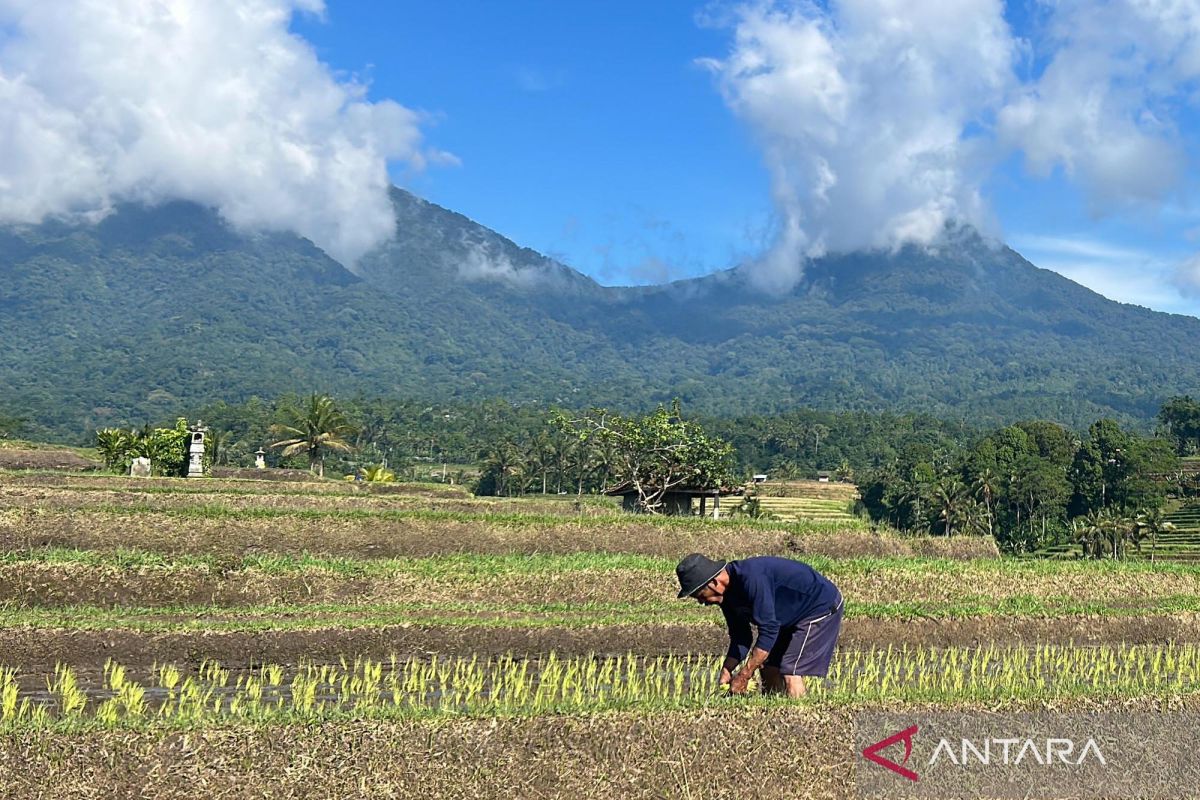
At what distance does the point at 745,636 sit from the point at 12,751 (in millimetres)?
5073

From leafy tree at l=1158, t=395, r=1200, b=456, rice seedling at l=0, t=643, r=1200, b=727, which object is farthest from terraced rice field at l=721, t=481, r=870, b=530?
rice seedling at l=0, t=643, r=1200, b=727

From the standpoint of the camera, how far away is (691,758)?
21.9 feet

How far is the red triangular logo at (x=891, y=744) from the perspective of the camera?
22.8 feet

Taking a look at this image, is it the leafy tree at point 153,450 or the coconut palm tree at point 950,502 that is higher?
the leafy tree at point 153,450

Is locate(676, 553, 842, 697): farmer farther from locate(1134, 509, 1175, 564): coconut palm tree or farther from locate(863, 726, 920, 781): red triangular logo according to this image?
locate(1134, 509, 1175, 564): coconut palm tree

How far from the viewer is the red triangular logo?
6.95m

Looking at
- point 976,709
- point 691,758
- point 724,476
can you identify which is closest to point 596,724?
point 691,758

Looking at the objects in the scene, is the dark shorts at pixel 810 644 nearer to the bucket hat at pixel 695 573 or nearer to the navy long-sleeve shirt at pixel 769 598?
the navy long-sleeve shirt at pixel 769 598

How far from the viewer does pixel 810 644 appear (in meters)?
7.95

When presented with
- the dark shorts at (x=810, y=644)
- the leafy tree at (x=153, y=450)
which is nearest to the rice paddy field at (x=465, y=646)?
the dark shorts at (x=810, y=644)

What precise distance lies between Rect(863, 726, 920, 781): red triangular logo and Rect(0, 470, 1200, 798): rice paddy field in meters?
0.17

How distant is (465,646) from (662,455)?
75.8 feet

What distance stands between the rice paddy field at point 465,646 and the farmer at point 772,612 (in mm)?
366

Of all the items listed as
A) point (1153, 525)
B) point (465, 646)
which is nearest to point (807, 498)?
point (1153, 525)
